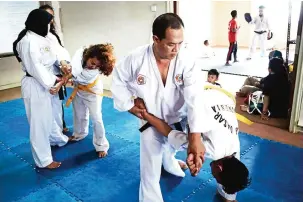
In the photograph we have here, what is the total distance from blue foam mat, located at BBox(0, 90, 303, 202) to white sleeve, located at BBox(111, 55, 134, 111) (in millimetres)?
988

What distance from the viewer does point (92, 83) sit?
331cm

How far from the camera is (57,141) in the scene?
12.4ft

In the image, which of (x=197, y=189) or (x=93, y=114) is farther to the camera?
(x=93, y=114)

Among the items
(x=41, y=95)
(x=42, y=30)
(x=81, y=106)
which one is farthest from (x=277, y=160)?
(x=42, y=30)

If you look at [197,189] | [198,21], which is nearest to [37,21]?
[197,189]

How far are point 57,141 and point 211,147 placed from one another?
2442mm

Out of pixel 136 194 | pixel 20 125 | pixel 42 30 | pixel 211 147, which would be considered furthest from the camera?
pixel 20 125

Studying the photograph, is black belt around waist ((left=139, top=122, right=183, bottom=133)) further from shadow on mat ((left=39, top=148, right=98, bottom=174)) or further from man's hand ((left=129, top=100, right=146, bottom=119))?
shadow on mat ((left=39, top=148, right=98, bottom=174))

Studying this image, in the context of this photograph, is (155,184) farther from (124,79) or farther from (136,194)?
(124,79)

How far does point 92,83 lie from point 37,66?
2.19ft

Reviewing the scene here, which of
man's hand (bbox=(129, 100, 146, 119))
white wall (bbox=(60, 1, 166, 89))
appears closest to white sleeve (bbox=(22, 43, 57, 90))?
man's hand (bbox=(129, 100, 146, 119))

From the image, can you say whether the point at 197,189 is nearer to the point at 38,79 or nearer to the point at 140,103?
the point at 140,103

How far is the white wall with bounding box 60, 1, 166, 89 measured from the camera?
570 cm

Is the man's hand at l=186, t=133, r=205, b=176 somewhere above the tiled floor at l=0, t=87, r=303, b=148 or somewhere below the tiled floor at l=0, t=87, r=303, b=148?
above
